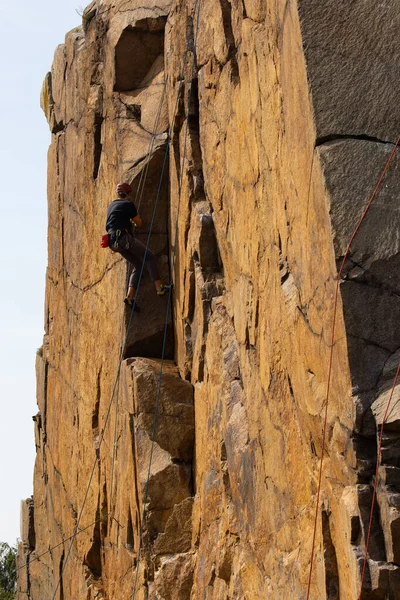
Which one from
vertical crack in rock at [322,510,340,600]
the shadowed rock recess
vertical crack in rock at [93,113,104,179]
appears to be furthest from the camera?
vertical crack in rock at [93,113,104,179]

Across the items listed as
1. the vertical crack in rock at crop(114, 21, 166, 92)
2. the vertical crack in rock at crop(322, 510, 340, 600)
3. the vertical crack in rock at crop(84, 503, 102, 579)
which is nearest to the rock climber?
the vertical crack in rock at crop(114, 21, 166, 92)

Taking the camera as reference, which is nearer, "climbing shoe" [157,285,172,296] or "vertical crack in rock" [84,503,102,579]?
"climbing shoe" [157,285,172,296]

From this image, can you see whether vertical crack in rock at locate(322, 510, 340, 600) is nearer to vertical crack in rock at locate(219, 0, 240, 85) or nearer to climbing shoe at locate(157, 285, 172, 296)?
vertical crack in rock at locate(219, 0, 240, 85)

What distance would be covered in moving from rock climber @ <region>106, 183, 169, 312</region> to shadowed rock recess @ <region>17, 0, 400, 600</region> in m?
0.23

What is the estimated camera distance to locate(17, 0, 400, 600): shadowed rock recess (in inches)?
233

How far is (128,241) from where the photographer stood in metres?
11.1

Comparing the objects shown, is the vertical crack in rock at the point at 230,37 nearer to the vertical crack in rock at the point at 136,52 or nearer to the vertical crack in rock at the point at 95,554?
the vertical crack in rock at the point at 136,52

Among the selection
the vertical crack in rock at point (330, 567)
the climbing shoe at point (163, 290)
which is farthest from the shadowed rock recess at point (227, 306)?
the climbing shoe at point (163, 290)

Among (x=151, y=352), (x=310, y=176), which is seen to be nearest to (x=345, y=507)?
(x=310, y=176)

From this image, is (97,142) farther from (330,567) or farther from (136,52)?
A: (330,567)

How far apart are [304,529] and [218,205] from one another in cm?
346

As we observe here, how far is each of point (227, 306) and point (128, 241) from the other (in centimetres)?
236

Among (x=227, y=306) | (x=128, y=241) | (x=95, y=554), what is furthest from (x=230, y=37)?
(x=95, y=554)

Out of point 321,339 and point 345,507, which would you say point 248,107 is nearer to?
point 321,339
